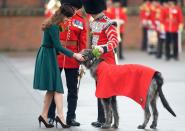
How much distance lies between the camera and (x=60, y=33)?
12.1 metres

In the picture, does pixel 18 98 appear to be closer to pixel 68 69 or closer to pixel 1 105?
pixel 1 105

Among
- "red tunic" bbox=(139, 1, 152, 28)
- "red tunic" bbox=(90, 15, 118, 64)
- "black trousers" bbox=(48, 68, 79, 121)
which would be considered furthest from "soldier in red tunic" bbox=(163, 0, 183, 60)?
"red tunic" bbox=(90, 15, 118, 64)

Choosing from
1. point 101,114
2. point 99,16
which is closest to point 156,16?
point 101,114

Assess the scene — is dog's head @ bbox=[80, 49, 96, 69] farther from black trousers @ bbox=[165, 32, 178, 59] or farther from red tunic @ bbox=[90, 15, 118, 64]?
black trousers @ bbox=[165, 32, 178, 59]

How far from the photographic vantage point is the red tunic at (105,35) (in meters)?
11.6

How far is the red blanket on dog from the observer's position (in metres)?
11.4

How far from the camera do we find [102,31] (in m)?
11.7

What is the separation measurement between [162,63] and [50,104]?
37.3ft

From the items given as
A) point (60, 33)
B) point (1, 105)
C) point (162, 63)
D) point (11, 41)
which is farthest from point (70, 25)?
point (11, 41)

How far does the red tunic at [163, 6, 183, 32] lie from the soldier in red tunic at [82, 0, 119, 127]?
472 inches

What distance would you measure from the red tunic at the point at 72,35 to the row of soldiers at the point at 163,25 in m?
11.9

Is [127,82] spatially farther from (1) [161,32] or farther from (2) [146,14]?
(2) [146,14]

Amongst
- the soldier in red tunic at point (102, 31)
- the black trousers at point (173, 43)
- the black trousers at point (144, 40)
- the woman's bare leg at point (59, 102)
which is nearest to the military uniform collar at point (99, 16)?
the soldier in red tunic at point (102, 31)

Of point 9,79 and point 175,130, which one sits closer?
point 175,130
